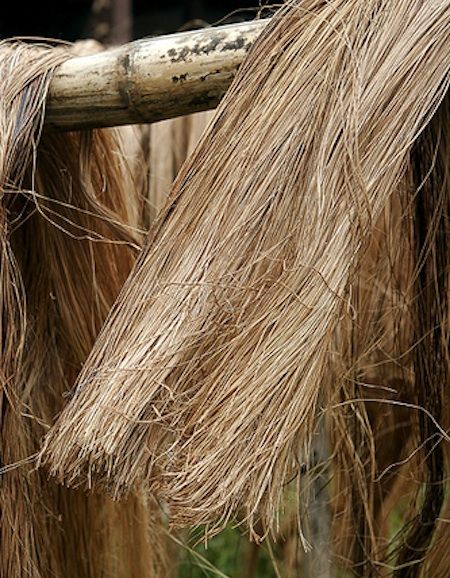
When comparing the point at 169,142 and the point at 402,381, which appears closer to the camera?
the point at 402,381

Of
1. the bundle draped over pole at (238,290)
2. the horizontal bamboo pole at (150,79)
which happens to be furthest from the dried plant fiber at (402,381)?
the horizontal bamboo pole at (150,79)

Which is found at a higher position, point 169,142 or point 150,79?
point 150,79

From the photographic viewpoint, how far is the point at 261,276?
0.69 metres

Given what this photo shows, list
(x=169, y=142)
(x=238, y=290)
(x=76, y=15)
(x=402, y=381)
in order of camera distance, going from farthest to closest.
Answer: (x=76, y=15) < (x=169, y=142) < (x=402, y=381) < (x=238, y=290)

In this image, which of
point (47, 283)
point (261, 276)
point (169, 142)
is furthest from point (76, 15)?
point (261, 276)

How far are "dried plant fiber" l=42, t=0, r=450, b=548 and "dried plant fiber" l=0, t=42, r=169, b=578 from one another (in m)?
0.15

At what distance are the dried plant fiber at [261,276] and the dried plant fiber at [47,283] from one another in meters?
0.15

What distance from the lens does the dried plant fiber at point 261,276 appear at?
2.15 ft

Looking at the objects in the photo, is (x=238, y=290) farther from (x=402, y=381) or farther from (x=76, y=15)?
(x=76, y=15)

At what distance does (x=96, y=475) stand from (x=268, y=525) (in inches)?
4.7

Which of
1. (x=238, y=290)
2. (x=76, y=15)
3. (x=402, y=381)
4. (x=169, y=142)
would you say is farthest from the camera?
(x=76, y=15)

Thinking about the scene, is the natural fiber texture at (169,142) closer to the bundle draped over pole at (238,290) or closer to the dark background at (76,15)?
the bundle draped over pole at (238,290)

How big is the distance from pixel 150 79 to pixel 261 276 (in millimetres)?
190

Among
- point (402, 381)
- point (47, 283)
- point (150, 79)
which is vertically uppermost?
point (150, 79)
